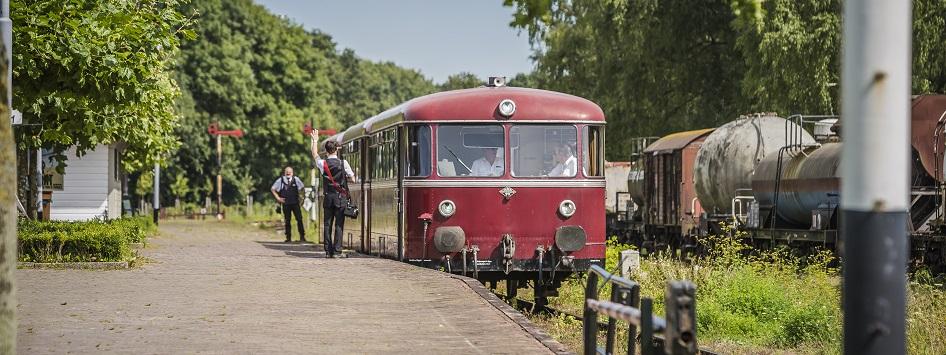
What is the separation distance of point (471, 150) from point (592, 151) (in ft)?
5.18

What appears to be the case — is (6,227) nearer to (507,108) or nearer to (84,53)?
(507,108)

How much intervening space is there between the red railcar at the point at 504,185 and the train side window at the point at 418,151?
0.01 m

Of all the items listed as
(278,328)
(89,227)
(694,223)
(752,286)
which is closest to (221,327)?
(278,328)

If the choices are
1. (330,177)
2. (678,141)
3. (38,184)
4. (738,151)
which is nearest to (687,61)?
(678,141)

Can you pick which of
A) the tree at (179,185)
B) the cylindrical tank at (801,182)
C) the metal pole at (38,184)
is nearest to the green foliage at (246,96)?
the tree at (179,185)

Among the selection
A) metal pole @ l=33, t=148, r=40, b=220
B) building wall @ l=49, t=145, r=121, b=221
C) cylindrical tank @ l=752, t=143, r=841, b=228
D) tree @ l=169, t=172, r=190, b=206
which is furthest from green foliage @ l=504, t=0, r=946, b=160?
tree @ l=169, t=172, r=190, b=206

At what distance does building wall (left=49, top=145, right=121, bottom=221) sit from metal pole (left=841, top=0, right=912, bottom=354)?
37.3 m

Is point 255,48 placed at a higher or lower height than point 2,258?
higher

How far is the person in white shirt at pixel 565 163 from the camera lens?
771 inches

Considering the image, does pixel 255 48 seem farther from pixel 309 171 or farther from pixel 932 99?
pixel 932 99

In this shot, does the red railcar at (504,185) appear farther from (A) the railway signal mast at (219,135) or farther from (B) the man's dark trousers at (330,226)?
(A) the railway signal mast at (219,135)

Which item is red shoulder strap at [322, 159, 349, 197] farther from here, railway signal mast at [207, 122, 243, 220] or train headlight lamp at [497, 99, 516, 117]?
railway signal mast at [207, 122, 243, 220]

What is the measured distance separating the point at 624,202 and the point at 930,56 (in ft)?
38.8

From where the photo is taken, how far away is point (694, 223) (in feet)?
107
